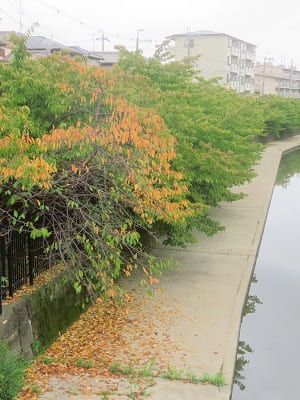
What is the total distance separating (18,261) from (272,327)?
5790mm

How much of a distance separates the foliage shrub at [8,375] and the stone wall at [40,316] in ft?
1.76

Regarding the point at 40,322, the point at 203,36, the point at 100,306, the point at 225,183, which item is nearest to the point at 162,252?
the point at 225,183

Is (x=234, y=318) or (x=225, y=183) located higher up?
(x=225, y=183)

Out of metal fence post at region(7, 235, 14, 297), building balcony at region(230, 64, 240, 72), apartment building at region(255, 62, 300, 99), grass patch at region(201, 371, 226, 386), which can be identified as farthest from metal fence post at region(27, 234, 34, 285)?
apartment building at region(255, 62, 300, 99)

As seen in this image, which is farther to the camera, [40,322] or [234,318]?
[234,318]

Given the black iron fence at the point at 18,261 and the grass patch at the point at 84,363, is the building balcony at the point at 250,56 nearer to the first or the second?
the black iron fence at the point at 18,261

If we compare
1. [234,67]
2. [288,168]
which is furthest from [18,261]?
[234,67]

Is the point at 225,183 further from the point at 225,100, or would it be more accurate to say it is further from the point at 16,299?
the point at 16,299

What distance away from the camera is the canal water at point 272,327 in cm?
863

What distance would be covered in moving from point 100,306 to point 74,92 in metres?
4.40

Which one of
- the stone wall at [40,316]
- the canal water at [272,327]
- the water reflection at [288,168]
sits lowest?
the water reflection at [288,168]

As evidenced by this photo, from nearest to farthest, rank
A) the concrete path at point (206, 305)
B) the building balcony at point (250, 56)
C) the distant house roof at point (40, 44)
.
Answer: the concrete path at point (206, 305)
the distant house roof at point (40, 44)
the building balcony at point (250, 56)

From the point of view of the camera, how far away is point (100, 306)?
10398 mm

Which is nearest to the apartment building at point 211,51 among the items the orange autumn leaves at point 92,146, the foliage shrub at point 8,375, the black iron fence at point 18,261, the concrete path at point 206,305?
the concrete path at point 206,305
